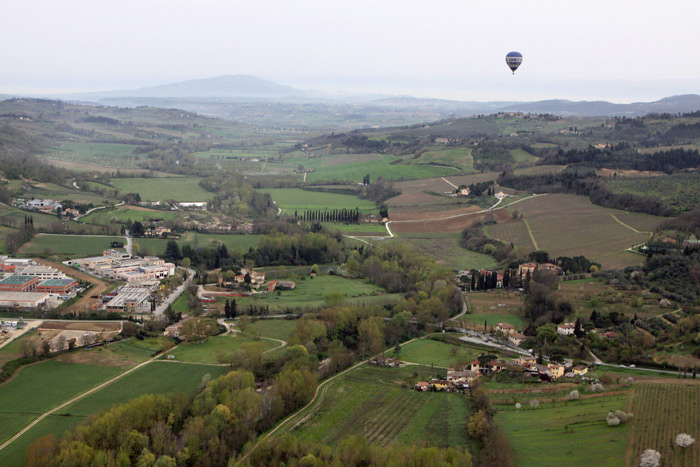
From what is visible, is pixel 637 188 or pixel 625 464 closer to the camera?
pixel 625 464

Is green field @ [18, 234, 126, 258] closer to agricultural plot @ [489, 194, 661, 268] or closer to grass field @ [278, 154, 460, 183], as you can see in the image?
agricultural plot @ [489, 194, 661, 268]

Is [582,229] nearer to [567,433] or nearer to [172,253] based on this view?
[172,253]

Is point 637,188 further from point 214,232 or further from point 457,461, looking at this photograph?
point 457,461

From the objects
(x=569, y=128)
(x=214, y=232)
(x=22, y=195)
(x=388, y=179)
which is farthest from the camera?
(x=569, y=128)

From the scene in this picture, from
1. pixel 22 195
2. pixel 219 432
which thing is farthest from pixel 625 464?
pixel 22 195

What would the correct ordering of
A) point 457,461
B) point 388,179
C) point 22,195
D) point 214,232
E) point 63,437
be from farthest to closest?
point 388,179 → point 22,195 → point 214,232 → point 63,437 → point 457,461

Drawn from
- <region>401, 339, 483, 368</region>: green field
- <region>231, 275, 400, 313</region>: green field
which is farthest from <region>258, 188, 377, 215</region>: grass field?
<region>401, 339, 483, 368</region>: green field

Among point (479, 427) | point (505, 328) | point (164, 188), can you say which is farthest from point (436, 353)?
point (164, 188)

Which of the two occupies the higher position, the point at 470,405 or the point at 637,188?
the point at 637,188
